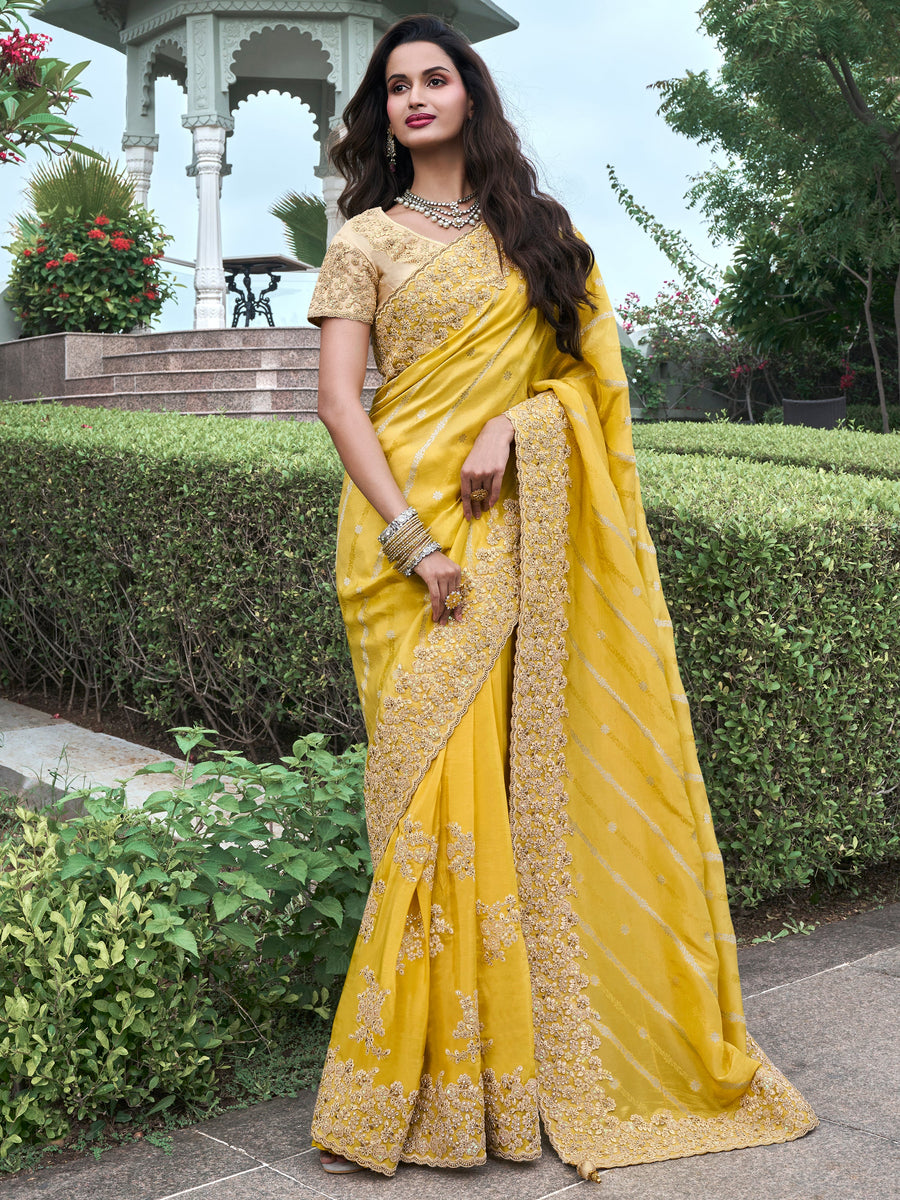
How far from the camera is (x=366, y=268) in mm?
2416

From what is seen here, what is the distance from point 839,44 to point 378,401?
12.3m

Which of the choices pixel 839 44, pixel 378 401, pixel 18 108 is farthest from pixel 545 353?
pixel 839 44

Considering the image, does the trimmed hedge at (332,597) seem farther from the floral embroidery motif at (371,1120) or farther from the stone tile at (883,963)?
the floral embroidery motif at (371,1120)

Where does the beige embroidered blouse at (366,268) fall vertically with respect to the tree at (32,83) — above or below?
below

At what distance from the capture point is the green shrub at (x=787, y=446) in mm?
6699

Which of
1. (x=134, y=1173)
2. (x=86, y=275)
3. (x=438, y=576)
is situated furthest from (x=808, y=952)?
(x=86, y=275)

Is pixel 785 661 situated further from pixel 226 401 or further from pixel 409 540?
pixel 226 401

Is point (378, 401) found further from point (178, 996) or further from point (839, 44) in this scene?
point (839, 44)

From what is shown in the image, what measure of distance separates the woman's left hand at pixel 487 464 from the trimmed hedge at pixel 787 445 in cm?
388

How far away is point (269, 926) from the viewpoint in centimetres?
283

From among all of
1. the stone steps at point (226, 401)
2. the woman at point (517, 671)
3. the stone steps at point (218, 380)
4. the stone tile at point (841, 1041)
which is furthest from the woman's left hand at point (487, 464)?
the stone steps at point (218, 380)

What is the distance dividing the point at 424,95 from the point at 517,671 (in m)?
1.14

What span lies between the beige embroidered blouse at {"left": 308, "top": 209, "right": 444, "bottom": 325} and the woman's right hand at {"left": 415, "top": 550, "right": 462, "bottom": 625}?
504mm

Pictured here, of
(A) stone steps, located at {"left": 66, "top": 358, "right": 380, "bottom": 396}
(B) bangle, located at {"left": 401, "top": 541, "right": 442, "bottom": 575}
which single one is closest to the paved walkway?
(B) bangle, located at {"left": 401, "top": 541, "right": 442, "bottom": 575}
